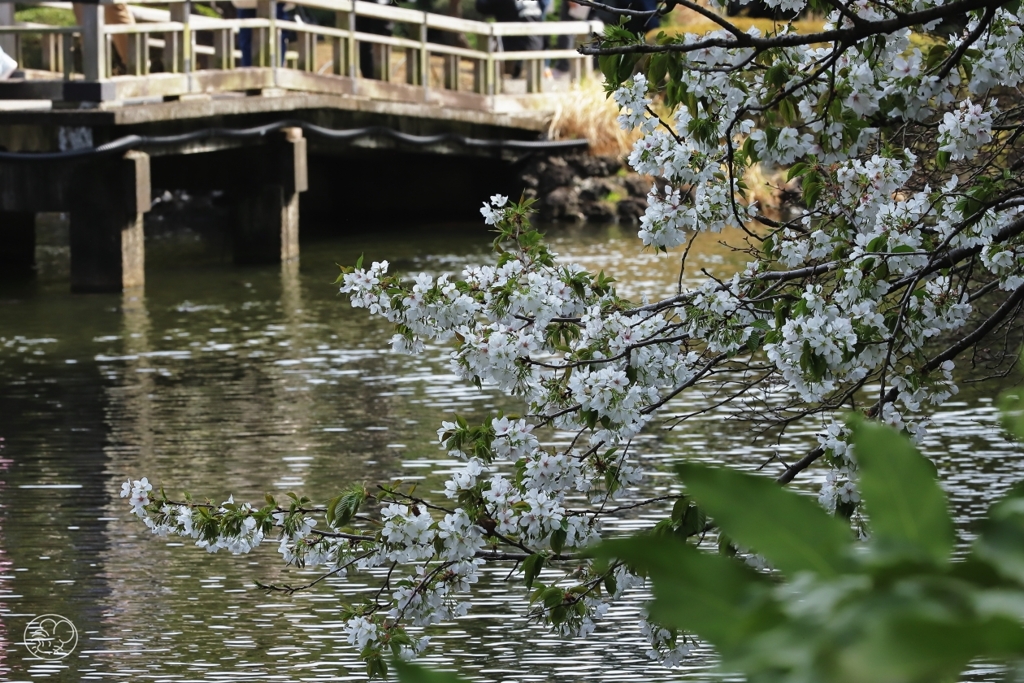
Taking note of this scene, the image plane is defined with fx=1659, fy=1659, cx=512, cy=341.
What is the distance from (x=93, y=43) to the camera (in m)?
14.0

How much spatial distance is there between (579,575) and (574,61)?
1959 cm

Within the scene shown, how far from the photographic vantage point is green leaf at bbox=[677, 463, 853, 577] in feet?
2.22

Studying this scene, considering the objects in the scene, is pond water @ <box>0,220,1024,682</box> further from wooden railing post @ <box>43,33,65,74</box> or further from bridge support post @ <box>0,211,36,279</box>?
wooden railing post @ <box>43,33,65,74</box>

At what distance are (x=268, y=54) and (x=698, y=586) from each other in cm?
1688

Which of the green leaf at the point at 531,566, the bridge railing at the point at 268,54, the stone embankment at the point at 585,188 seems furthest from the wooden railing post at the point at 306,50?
the green leaf at the point at 531,566

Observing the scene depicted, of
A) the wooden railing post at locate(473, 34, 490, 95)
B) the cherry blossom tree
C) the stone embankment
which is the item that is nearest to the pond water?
the cherry blossom tree

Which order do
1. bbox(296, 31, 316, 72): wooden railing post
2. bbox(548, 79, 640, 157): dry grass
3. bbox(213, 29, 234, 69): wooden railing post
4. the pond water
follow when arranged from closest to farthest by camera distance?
the pond water
bbox(213, 29, 234, 69): wooden railing post
bbox(296, 31, 316, 72): wooden railing post
bbox(548, 79, 640, 157): dry grass

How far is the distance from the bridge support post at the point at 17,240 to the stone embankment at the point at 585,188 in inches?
262

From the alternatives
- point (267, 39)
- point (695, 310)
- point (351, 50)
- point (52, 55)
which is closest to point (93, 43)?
point (52, 55)

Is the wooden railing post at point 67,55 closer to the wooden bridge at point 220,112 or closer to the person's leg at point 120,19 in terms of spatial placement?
the wooden bridge at point 220,112

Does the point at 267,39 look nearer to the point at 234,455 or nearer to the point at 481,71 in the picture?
the point at 481,71

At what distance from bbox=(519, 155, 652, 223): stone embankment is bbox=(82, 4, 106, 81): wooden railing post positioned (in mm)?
7952

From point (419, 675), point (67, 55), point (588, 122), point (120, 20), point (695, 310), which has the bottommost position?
point (695, 310)

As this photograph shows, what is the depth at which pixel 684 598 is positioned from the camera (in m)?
0.68
